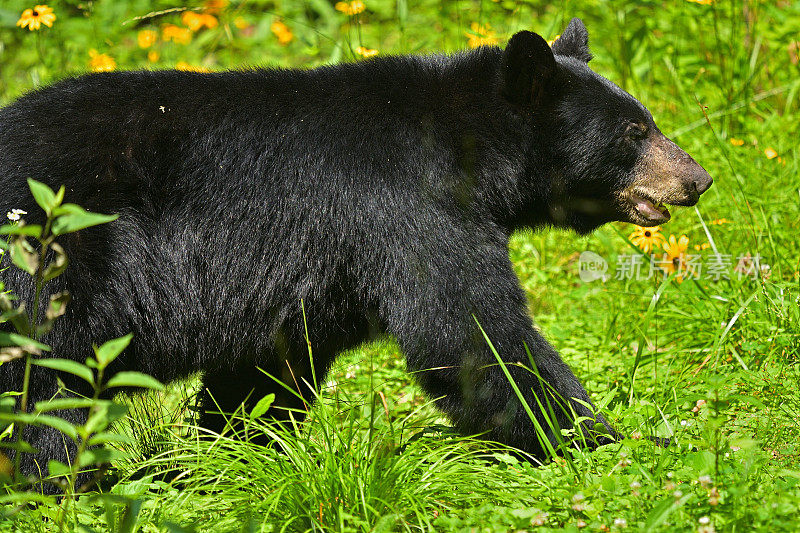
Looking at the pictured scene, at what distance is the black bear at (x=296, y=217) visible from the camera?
10.4 ft

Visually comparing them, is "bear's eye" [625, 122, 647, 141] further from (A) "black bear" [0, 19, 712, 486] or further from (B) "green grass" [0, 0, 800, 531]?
(B) "green grass" [0, 0, 800, 531]

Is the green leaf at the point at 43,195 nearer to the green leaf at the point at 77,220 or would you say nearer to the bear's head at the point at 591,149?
the green leaf at the point at 77,220

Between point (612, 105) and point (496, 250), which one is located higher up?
point (612, 105)

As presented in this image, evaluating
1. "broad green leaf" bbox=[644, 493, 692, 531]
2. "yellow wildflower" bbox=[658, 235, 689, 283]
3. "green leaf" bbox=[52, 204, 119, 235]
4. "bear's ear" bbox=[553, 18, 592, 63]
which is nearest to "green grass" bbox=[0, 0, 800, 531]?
"broad green leaf" bbox=[644, 493, 692, 531]

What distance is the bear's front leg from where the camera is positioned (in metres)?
3.29

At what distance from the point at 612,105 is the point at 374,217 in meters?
1.25

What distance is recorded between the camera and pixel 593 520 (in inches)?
102

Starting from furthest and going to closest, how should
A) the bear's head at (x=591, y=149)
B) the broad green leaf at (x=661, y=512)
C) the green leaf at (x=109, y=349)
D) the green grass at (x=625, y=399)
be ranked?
the bear's head at (x=591, y=149)
the green grass at (x=625, y=399)
the broad green leaf at (x=661, y=512)
the green leaf at (x=109, y=349)

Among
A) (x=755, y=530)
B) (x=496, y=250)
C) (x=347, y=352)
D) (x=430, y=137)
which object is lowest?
(x=347, y=352)

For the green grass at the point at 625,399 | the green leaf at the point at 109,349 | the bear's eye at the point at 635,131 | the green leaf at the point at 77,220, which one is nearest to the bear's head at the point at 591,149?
the bear's eye at the point at 635,131

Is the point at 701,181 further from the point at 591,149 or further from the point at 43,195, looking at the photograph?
the point at 43,195

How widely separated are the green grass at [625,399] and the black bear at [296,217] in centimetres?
35

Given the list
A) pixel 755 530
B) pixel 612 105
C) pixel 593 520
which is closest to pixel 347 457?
pixel 593 520

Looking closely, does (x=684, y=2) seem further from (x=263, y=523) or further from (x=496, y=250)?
(x=263, y=523)
